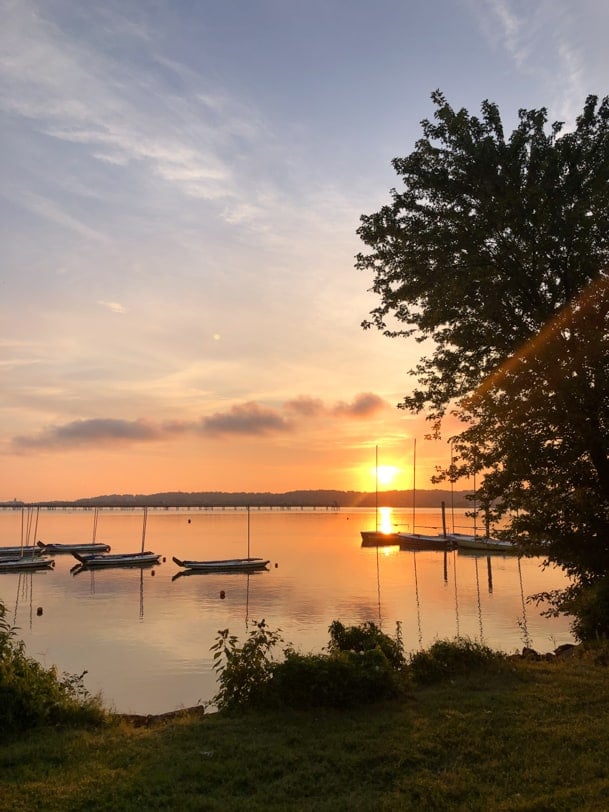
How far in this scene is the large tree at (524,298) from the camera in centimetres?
1666

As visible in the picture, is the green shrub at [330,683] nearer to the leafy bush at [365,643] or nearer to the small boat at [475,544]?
the leafy bush at [365,643]

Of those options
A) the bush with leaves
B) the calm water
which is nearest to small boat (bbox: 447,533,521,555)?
the calm water

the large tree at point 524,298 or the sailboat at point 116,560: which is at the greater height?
the large tree at point 524,298

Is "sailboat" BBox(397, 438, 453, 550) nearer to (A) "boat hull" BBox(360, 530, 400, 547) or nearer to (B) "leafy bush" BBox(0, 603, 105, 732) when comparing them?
(A) "boat hull" BBox(360, 530, 400, 547)

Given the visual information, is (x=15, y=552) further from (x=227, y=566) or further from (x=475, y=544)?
(x=475, y=544)

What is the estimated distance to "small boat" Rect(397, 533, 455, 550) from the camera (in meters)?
99.3

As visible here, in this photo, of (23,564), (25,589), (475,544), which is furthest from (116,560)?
(475,544)

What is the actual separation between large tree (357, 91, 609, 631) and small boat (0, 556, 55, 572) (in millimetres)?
66520

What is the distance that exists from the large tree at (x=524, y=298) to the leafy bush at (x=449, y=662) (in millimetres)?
4618

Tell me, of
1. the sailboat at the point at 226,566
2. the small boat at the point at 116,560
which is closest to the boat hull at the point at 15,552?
the small boat at the point at 116,560

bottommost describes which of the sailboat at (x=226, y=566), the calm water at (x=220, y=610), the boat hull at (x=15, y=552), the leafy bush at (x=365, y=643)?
the calm water at (x=220, y=610)

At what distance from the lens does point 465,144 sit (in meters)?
18.3

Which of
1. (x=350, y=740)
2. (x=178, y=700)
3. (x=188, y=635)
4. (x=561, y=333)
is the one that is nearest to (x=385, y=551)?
(x=188, y=635)

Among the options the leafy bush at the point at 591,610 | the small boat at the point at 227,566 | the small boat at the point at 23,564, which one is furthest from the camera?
the small boat at the point at 23,564
